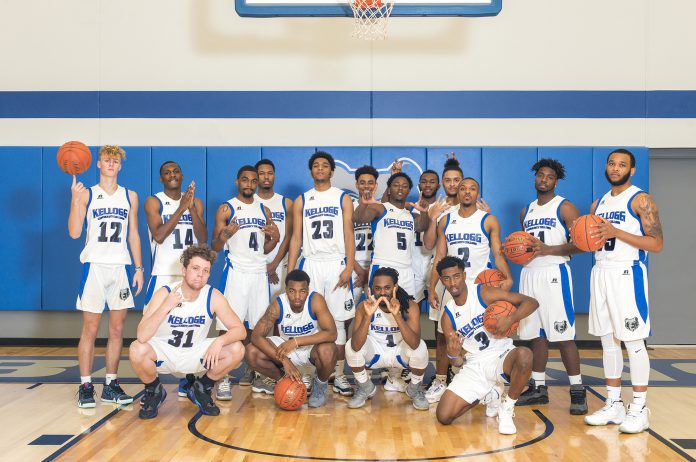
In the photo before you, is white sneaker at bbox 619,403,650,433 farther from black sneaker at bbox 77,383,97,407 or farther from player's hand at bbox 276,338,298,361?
black sneaker at bbox 77,383,97,407

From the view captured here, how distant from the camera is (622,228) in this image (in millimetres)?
4379

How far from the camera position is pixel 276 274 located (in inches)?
232

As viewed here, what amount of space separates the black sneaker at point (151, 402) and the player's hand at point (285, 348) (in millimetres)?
822

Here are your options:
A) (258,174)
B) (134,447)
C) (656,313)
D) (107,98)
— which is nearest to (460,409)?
(134,447)

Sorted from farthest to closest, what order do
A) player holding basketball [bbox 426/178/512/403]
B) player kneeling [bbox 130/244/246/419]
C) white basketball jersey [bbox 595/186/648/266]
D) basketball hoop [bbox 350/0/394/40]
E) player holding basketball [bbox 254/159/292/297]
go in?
basketball hoop [bbox 350/0/394/40] → player holding basketball [bbox 254/159/292/297] → player holding basketball [bbox 426/178/512/403] → player kneeling [bbox 130/244/246/419] → white basketball jersey [bbox 595/186/648/266]

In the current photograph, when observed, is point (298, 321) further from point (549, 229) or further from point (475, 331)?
point (549, 229)

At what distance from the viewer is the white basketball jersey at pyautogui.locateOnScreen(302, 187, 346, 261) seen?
5.42 metres

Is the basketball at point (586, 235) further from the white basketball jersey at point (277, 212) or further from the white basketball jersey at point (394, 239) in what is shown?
the white basketball jersey at point (277, 212)

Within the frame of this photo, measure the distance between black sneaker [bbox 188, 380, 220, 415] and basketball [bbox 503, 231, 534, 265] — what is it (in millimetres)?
2231

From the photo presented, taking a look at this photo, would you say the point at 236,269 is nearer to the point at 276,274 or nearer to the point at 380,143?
the point at 276,274

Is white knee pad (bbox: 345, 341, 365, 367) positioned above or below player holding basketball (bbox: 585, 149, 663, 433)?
below

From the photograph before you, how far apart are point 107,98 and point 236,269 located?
10.3ft

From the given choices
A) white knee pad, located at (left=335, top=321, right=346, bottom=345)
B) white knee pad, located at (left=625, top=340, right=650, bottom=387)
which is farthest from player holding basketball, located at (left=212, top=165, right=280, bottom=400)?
white knee pad, located at (left=625, top=340, right=650, bottom=387)

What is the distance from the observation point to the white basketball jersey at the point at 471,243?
16.6ft
